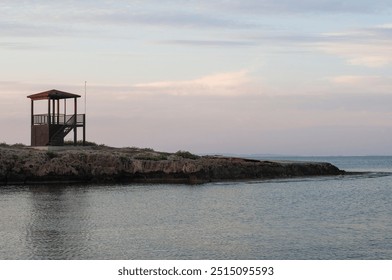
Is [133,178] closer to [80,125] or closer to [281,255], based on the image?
[80,125]

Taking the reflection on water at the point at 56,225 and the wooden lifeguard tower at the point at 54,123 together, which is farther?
the wooden lifeguard tower at the point at 54,123

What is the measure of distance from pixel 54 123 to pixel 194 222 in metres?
41.9

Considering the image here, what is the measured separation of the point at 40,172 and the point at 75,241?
129ft

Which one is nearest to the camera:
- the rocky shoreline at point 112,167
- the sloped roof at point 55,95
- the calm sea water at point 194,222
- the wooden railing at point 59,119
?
the calm sea water at point 194,222

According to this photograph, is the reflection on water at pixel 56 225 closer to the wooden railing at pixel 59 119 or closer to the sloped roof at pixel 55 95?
the wooden railing at pixel 59 119

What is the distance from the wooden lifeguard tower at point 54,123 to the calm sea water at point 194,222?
45.8ft

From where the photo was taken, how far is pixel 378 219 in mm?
46438

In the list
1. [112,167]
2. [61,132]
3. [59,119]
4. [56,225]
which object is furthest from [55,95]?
[56,225]

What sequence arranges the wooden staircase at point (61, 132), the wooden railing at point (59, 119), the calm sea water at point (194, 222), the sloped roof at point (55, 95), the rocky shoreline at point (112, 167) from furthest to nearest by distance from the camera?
the wooden railing at point (59, 119) < the wooden staircase at point (61, 132) < the sloped roof at point (55, 95) < the rocky shoreline at point (112, 167) < the calm sea water at point (194, 222)

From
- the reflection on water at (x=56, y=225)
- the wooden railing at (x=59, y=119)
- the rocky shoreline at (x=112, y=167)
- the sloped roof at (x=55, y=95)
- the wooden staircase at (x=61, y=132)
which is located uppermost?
the sloped roof at (x=55, y=95)

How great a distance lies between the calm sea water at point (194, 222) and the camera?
3328 centimetres

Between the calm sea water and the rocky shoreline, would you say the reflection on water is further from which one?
the rocky shoreline

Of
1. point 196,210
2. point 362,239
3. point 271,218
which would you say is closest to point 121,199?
point 196,210

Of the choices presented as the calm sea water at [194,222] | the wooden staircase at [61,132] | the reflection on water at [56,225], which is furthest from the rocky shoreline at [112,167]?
the reflection on water at [56,225]
